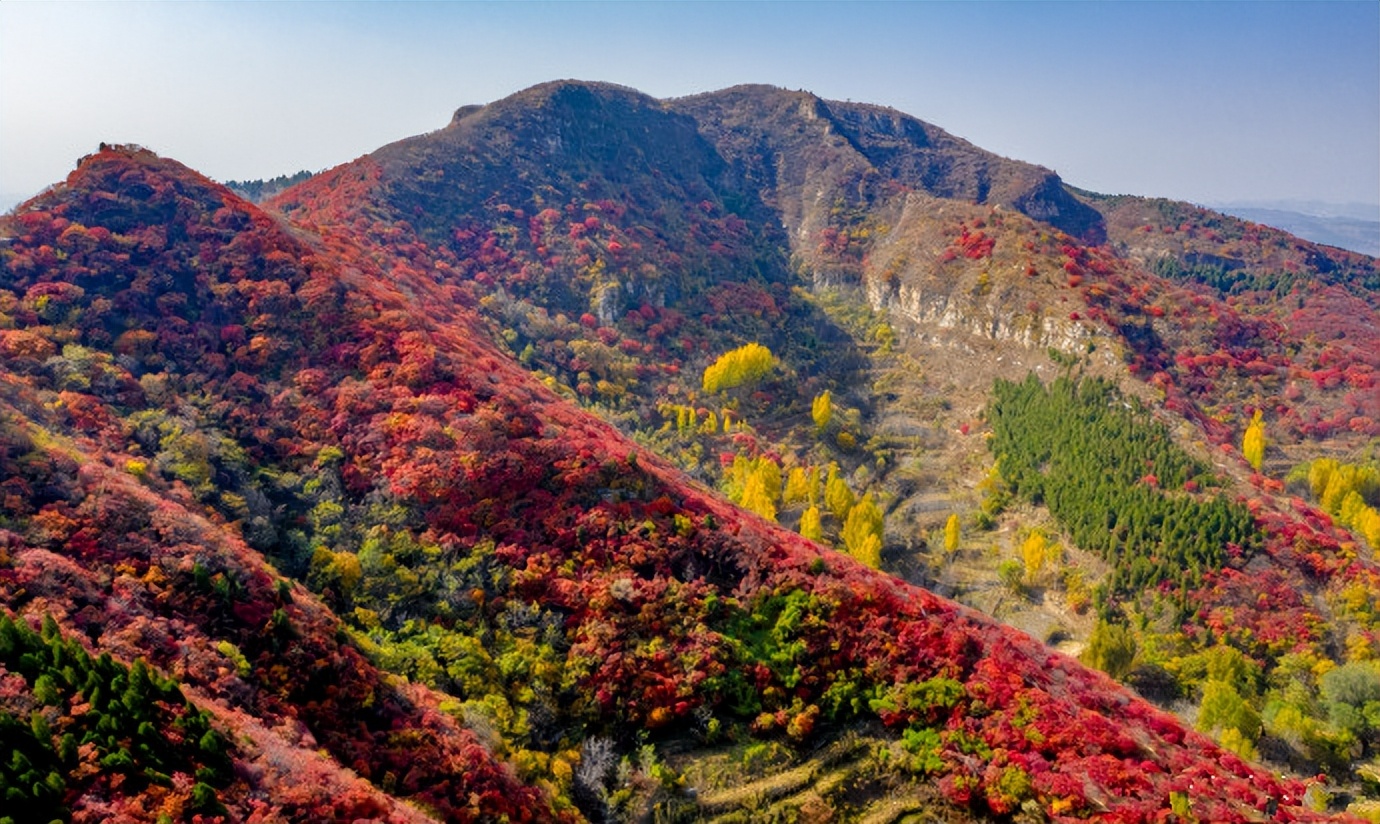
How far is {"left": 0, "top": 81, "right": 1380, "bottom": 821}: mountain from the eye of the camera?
28.0m

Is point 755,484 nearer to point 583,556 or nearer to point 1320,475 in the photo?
point 583,556

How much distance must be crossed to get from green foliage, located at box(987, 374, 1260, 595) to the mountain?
44 centimetres

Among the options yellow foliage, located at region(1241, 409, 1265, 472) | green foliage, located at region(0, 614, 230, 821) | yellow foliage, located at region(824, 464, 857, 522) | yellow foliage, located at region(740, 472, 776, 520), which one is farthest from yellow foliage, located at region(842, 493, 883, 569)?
green foliage, located at region(0, 614, 230, 821)

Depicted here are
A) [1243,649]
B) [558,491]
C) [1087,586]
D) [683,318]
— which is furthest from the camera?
[683,318]

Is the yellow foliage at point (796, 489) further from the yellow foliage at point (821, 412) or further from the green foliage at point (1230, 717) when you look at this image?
the green foliage at point (1230, 717)

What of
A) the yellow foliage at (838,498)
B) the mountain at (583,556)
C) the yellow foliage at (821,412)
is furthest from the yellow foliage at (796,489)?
the yellow foliage at (821,412)

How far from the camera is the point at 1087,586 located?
69.6 m

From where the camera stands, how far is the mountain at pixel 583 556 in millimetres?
27953

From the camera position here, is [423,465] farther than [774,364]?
No

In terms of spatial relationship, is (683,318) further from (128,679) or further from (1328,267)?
(1328,267)

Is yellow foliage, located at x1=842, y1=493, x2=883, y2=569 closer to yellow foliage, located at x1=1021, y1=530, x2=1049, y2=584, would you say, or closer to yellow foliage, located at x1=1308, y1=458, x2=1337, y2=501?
yellow foliage, located at x1=1021, y1=530, x2=1049, y2=584

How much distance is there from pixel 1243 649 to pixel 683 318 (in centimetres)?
8877

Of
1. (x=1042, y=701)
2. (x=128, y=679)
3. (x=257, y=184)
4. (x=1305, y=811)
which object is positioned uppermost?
(x=257, y=184)

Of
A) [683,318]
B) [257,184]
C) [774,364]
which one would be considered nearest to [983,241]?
[774,364]
